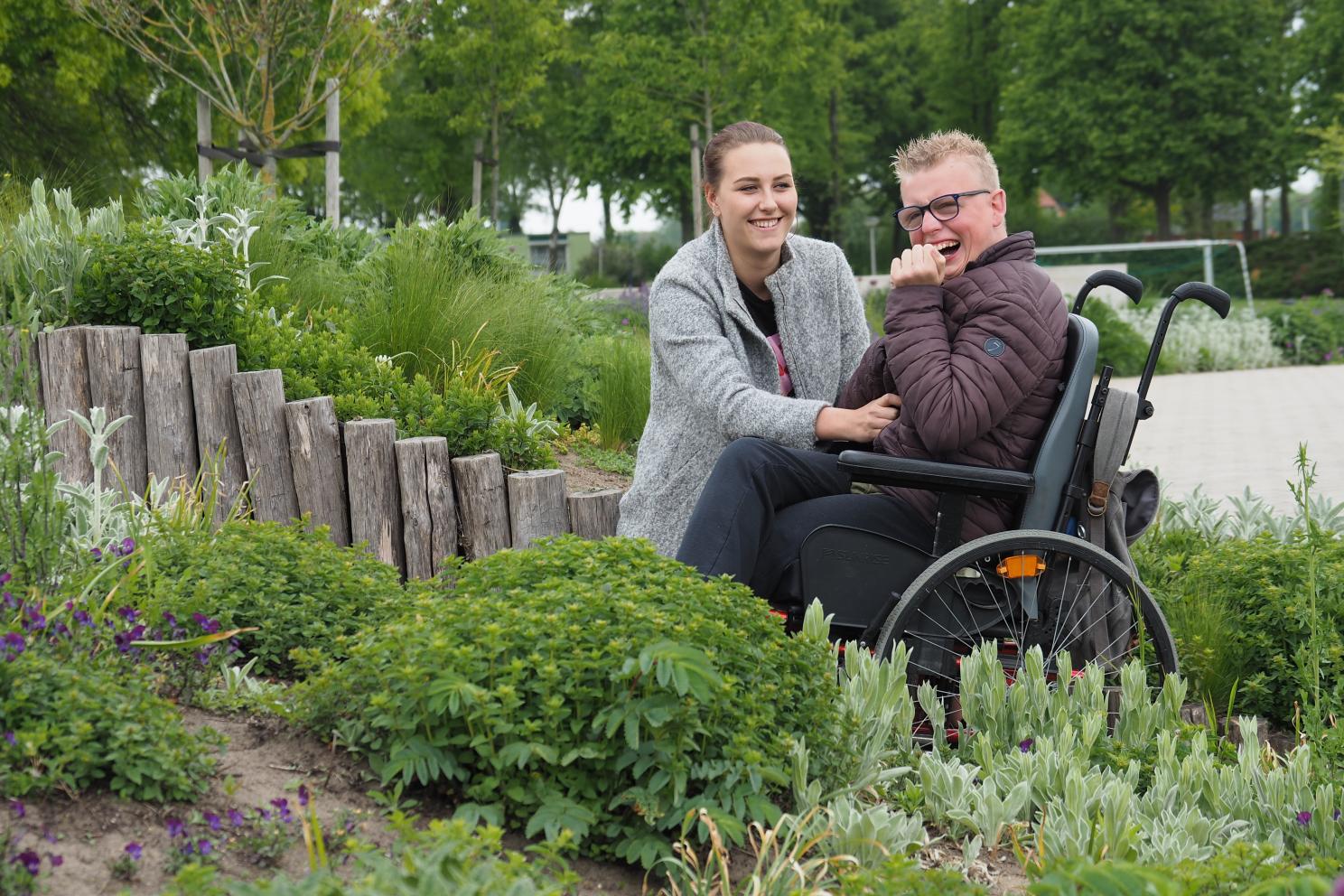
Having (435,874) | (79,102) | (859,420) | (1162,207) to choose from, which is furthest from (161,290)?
(1162,207)

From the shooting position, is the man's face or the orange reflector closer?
the orange reflector

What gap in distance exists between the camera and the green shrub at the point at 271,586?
10.4 feet

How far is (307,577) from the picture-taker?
11.1 feet

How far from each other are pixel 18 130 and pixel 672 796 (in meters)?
18.9

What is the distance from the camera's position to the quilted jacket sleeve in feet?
11.0

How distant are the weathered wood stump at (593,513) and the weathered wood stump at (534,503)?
0.06m

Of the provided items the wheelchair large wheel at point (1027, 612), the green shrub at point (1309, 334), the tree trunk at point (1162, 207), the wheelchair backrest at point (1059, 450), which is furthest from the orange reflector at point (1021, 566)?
the tree trunk at point (1162, 207)

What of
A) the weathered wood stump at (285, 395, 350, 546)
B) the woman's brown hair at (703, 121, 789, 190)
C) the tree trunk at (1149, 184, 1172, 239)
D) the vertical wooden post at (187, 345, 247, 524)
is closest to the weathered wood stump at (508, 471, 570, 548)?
the weathered wood stump at (285, 395, 350, 546)

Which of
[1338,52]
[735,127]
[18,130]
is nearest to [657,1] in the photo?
[18,130]

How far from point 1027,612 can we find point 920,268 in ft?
3.09

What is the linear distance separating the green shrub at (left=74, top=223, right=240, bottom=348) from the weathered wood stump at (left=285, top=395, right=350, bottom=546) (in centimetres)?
65

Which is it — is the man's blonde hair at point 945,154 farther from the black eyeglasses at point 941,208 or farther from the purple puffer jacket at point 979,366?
the purple puffer jacket at point 979,366

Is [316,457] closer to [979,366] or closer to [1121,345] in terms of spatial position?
[979,366]

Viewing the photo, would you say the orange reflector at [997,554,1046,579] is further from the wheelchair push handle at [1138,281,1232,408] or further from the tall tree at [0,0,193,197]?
the tall tree at [0,0,193,197]
